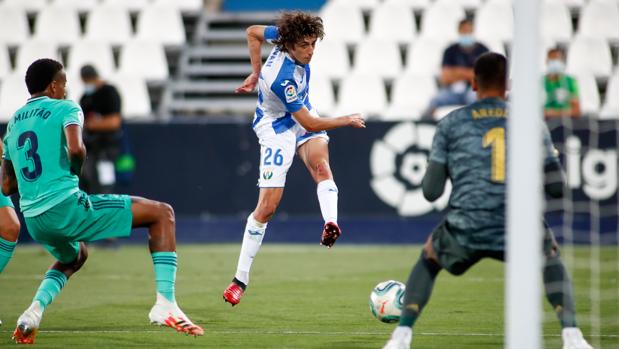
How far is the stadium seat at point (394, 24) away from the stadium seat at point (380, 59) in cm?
22

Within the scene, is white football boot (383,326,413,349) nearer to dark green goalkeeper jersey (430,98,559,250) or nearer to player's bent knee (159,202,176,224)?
dark green goalkeeper jersey (430,98,559,250)

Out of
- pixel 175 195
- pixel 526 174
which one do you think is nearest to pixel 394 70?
pixel 175 195

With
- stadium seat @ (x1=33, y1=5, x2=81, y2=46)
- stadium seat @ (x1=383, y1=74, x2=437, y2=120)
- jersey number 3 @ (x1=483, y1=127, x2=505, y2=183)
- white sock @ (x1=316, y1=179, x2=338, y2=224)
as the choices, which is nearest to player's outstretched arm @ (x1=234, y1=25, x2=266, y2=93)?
white sock @ (x1=316, y1=179, x2=338, y2=224)

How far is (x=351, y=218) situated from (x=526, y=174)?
9620mm

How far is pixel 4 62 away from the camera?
57.0 feet

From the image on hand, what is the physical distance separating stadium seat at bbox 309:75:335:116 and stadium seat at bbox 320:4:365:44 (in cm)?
109

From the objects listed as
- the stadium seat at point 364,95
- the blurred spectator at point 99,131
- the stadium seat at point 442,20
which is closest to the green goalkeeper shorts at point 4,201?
the blurred spectator at point 99,131

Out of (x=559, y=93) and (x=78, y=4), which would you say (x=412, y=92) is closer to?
(x=559, y=93)

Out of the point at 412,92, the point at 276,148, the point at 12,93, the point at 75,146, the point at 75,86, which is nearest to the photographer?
the point at 75,146

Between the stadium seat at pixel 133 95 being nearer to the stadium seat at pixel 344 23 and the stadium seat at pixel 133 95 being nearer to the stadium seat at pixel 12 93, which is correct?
the stadium seat at pixel 12 93

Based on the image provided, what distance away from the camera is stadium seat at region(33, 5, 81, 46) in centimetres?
1762

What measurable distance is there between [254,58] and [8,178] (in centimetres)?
226

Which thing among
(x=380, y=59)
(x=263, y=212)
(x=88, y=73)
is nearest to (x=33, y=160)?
(x=263, y=212)

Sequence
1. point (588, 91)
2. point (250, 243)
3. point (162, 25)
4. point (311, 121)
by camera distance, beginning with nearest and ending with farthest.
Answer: point (311, 121), point (250, 243), point (588, 91), point (162, 25)
